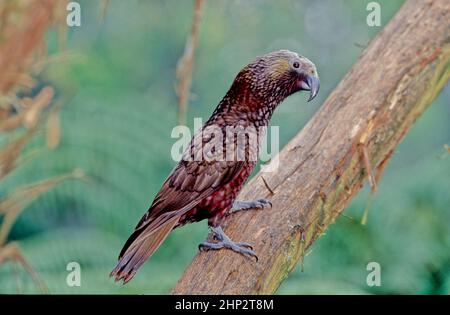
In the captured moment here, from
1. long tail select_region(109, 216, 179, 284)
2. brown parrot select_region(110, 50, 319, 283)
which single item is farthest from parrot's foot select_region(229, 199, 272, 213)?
long tail select_region(109, 216, 179, 284)

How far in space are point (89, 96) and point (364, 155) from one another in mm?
1477

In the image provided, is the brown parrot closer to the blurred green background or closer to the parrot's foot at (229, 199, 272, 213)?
the parrot's foot at (229, 199, 272, 213)

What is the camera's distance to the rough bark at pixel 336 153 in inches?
54.4

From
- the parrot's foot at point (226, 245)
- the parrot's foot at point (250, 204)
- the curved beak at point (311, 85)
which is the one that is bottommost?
the parrot's foot at point (226, 245)

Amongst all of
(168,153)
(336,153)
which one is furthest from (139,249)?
(168,153)

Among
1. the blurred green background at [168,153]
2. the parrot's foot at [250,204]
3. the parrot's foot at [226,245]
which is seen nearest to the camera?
the parrot's foot at [226,245]

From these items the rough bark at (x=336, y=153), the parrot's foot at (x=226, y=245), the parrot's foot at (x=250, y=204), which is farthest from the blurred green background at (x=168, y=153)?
the parrot's foot at (x=226, y=245)

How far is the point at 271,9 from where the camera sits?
2158mm

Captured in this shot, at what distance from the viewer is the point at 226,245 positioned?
1405 millimetres

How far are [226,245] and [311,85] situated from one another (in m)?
0.43

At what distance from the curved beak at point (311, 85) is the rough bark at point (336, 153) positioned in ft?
0.37

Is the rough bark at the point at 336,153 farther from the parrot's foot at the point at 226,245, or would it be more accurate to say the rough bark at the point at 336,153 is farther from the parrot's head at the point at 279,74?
the parrot's head at the point at 279,74

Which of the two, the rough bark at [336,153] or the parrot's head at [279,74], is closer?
the rough bark at [336,153]
